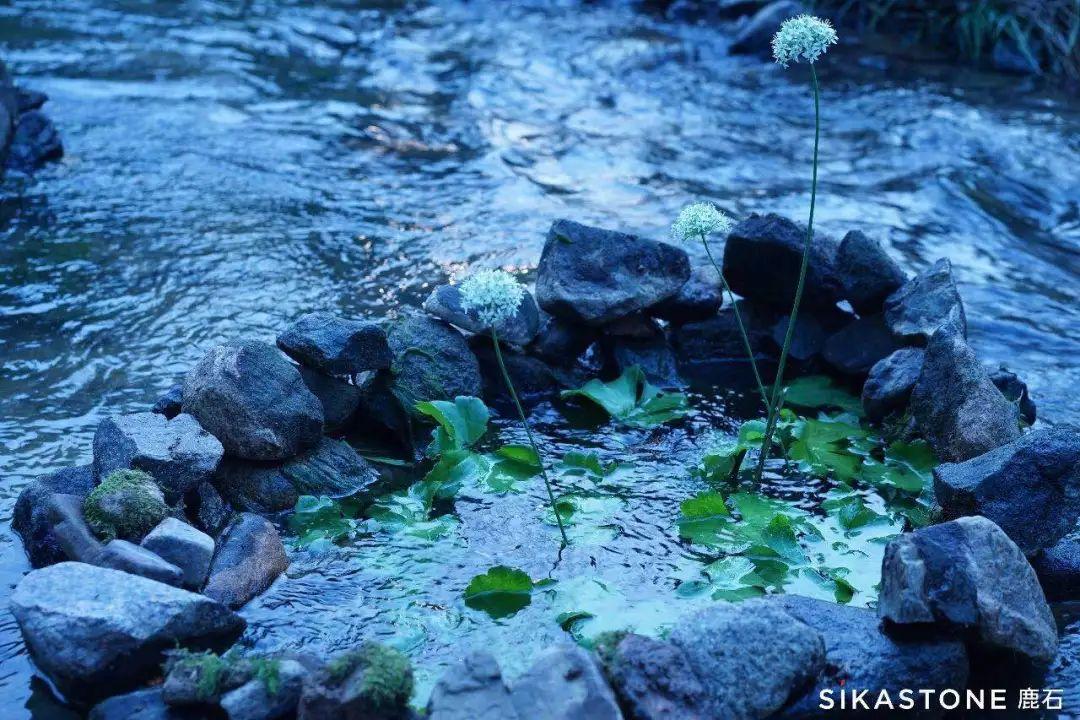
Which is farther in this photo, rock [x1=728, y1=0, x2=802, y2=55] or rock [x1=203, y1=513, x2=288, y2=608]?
rock [x1=728, y1=0, x2=802, y2=55]

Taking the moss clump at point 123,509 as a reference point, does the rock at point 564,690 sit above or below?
above

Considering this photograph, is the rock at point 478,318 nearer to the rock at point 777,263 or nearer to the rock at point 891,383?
the rock at point 777,263

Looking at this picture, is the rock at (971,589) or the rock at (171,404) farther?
the rock at (171,404)

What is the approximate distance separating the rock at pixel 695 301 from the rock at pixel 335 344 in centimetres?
121

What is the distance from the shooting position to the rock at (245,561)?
10.1ft

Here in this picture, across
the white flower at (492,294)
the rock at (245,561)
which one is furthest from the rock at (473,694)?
the white flower at (492,294)

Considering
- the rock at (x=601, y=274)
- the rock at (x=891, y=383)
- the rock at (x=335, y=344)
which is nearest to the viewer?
the rock at (x=335, y=344)

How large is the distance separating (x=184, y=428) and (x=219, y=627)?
76 centimetres

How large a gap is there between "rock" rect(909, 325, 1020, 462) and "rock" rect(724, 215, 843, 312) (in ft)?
2.23

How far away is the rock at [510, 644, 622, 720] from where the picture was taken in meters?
2.48

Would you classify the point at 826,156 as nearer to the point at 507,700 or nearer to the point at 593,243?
the point at 593,243

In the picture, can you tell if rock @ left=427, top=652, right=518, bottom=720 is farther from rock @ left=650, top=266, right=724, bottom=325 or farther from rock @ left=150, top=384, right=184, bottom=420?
rock @ left=650, top=266, right=724, bottom=325

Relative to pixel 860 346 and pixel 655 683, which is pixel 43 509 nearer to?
pixel 655 683

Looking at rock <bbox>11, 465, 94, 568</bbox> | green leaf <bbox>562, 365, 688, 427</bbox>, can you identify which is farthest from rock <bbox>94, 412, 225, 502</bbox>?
green leaf <bbox>562, 365, 688, 427</bbox>
